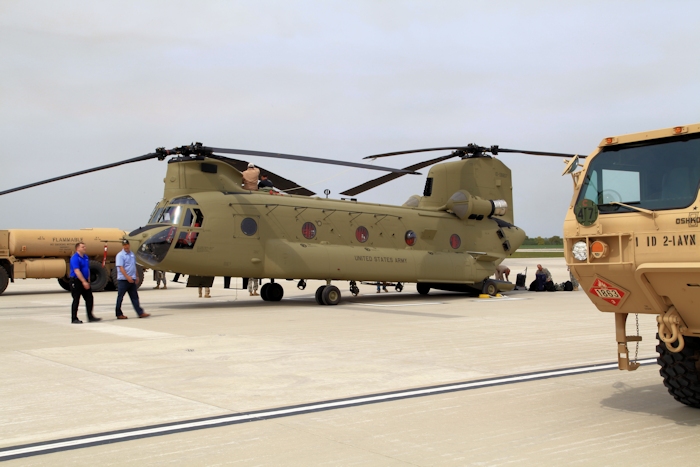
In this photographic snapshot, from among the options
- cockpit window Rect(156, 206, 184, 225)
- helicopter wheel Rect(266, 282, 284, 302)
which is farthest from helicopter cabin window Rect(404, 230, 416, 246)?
cockpit window Rect(156, 206, 184, 225)

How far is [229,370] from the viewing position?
27.5 ft

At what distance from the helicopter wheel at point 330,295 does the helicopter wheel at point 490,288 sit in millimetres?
5849

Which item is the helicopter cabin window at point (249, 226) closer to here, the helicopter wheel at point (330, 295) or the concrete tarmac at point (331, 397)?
the helicopter wheel at point (330, 295)

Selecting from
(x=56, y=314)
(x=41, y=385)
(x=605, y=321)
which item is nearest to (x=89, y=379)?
(x=41, y=385)

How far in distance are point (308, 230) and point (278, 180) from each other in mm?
2138

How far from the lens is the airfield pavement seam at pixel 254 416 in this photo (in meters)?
5.20

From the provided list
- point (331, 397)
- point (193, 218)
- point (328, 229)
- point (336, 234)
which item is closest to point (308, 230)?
point (328, 229)

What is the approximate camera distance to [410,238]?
68.2ft

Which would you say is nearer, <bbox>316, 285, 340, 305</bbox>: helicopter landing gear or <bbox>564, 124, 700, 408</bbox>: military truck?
<bbox>564, 124, 700, 408</bbox>: military truck

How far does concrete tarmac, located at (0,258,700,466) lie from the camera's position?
5082 millimetres

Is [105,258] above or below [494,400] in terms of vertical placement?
above

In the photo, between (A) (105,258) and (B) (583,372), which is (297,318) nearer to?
(B) (583,372)

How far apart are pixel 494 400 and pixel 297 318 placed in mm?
8440

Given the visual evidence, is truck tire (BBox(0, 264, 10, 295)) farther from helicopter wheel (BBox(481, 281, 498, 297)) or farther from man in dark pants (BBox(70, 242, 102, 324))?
helicopter wheel (BBox(481, 281, 498, 297))
